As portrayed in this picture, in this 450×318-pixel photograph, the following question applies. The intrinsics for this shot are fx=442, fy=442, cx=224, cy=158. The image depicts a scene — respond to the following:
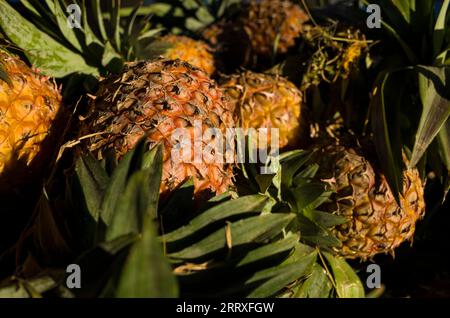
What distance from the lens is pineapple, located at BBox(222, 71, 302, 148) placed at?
1928mm

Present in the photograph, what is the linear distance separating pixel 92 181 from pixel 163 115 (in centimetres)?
32

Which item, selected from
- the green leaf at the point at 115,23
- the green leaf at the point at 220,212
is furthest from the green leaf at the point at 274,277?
the green leaf at the point at 115,23

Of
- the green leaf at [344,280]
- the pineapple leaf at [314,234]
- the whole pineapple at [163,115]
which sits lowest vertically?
the green leaf at [344,280]

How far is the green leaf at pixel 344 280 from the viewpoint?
1.54m

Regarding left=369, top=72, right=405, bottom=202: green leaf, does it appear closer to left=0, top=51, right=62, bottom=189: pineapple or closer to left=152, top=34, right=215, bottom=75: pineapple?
left=152, top=34, right=215, bottom=75: pineapple

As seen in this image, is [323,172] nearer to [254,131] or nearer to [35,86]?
[254,131]

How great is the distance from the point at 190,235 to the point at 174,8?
2211mm

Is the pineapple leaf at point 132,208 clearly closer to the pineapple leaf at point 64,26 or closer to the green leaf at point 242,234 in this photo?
the green leaf at point 242,234

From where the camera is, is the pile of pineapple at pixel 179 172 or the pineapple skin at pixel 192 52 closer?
the pile of pineapple at pixel 179 172

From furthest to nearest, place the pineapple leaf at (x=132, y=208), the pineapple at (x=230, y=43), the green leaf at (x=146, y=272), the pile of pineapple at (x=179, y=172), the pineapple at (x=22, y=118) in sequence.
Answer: the pineapple at (x=230, y=43), the pineapple at (x=22, y=118), the pile of pineapple at (x=179, y=172), the pineapple leaf at (x=132, y=208), the green leaf at (x=146, y=272)

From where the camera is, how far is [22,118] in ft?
4.84

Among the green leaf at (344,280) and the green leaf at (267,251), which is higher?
the green leaf at (267,251)

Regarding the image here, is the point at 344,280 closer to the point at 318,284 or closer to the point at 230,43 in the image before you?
the point at 318,284
